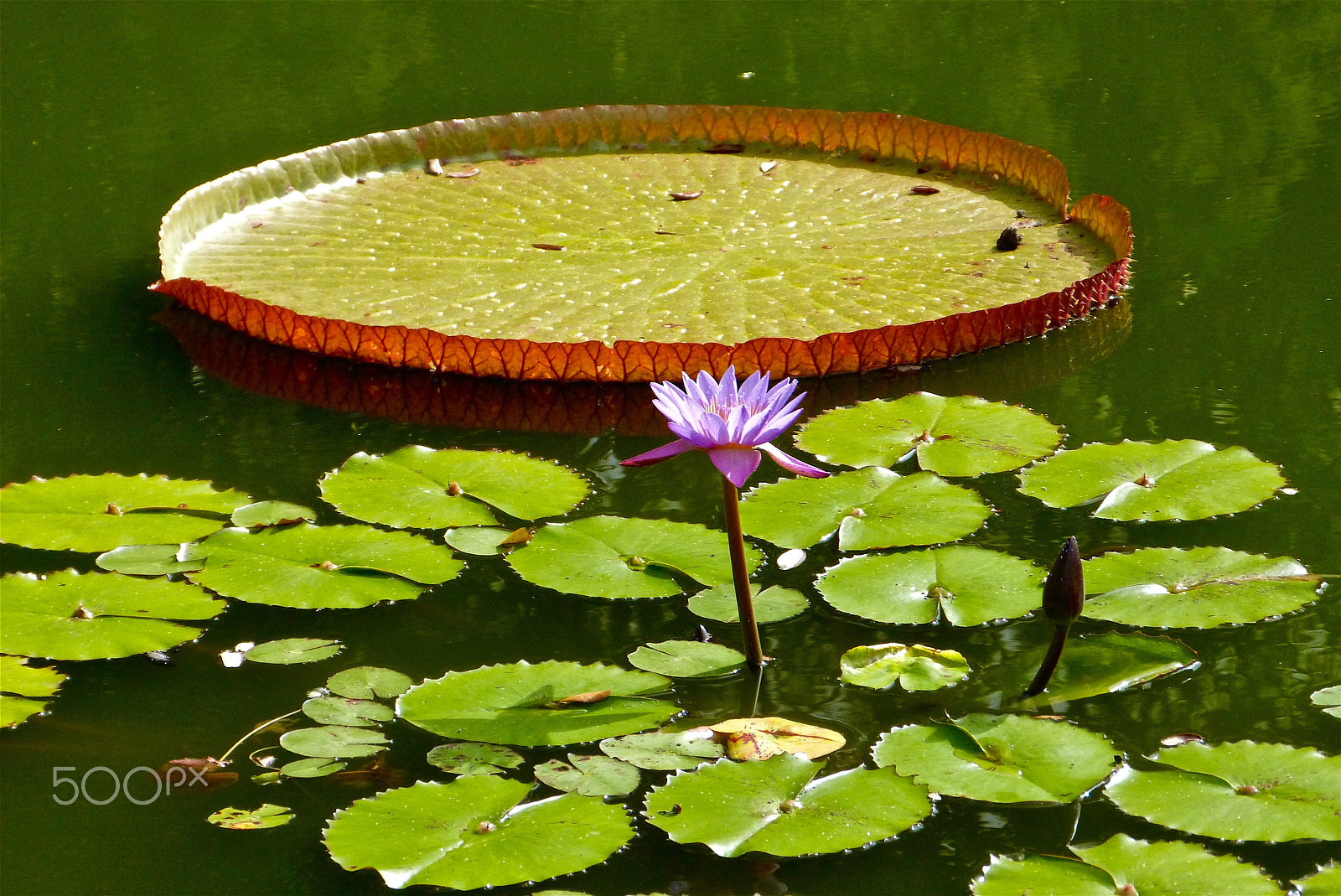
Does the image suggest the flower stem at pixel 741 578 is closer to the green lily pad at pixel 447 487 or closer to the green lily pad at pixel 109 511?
the green lily pad at pixel 447 487

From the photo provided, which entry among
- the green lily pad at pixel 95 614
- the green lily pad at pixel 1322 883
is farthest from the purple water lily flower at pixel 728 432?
the green lily pad at pixel 95 614

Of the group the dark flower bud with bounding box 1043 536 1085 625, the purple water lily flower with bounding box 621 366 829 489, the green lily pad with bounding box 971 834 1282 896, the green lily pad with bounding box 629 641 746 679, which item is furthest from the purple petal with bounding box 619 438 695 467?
the green lily pad with bounding box 971 834 1282 896

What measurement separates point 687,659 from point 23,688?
82cm

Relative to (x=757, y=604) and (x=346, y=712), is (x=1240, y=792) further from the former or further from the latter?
(x=346, y=712)

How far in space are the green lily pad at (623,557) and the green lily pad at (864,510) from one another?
88 millimetres

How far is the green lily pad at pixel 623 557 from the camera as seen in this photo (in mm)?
1719

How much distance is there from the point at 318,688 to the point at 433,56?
11.9 feet

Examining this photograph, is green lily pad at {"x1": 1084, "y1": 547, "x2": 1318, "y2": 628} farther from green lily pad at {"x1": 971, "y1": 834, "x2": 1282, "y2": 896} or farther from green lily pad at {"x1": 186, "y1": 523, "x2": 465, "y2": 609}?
green lily pad at {"x1": 186, "y1": 523, "x2": 465, "y2": 609}

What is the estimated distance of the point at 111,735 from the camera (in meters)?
1.50

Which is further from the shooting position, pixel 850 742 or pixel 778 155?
pixel 778 155

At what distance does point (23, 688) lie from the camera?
1.55 meters

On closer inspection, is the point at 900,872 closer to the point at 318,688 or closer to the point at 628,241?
the point at 318,688

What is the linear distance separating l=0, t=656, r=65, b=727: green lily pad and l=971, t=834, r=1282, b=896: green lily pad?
3.66 feet

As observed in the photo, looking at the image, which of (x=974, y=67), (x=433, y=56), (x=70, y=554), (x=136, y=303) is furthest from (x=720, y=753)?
(x=433, y=56)
